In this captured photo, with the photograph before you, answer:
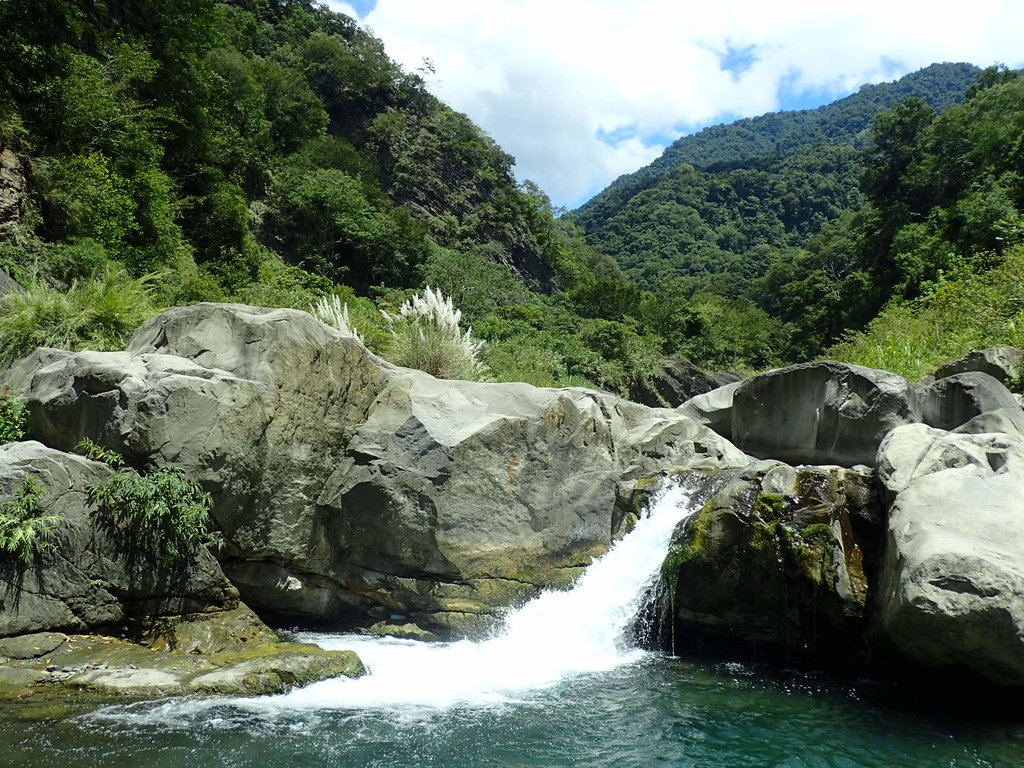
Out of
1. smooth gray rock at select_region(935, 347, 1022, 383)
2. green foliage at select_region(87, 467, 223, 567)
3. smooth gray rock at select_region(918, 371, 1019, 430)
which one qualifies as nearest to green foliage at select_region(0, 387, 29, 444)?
green foliage at select_region(87, 467, 223, 567)

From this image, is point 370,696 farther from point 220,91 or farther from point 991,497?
point 220,91

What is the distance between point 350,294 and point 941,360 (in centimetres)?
1572

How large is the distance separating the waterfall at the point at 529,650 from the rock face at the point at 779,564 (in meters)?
0.62

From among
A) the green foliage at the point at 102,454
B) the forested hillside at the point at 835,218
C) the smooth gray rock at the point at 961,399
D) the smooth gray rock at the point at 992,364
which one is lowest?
the green foliage at the point at 102,454

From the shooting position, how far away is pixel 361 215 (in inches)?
1102

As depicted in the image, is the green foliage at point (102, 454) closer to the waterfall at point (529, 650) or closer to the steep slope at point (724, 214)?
the waterfall at point (529, 650)

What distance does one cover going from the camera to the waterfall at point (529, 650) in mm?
5418

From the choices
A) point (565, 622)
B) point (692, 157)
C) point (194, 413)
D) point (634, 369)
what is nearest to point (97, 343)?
point (194, 413)

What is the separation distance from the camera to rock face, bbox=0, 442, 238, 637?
18.2 feet

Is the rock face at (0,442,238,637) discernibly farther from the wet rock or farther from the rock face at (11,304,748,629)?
the rock face at (11,304,748,629)

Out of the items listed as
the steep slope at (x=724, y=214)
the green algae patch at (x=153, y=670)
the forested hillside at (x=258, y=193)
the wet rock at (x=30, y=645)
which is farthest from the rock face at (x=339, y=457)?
the steep slope at (x=724, y=214)

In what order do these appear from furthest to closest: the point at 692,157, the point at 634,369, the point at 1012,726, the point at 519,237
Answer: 1. the point at 692,157
2. the point at 519,237
3. the point at 634,369
4. the point at 1012,726

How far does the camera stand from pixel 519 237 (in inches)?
1638

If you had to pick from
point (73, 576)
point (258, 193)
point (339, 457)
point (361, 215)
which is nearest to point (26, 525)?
point (73, 576)
